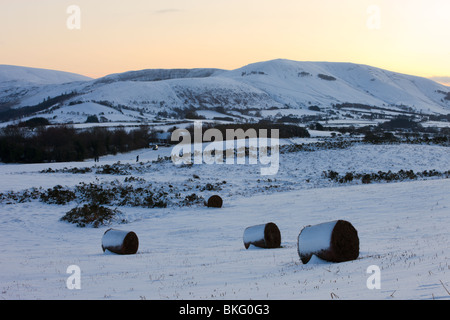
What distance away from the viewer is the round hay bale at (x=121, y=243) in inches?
559

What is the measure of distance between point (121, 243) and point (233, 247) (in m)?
3.87

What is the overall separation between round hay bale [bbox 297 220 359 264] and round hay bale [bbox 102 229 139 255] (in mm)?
6551

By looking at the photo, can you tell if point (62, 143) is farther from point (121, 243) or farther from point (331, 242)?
point (331, 242)

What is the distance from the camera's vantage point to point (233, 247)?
1469 cm

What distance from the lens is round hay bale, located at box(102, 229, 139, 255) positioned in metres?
14.2

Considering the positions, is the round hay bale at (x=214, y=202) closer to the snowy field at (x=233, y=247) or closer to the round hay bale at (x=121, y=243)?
the snowy field at (x=233, y=247)

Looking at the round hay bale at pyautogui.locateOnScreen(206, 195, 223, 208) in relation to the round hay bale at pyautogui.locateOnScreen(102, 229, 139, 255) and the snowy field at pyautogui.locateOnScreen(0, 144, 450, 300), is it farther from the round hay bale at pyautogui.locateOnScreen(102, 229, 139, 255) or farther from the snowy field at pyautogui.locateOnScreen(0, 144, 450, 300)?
the round hay bale at pyautogui.locateOnScreen(102, 229, 139, 255)

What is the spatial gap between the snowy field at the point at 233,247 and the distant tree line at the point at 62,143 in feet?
99.3

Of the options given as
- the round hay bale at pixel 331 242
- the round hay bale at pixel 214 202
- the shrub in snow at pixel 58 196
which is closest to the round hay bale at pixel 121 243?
the round hay bale at pixel 331 242

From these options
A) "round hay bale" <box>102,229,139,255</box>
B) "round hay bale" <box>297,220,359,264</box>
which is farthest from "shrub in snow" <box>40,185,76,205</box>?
"round hay bale" <box>297,220,359,264</box>
